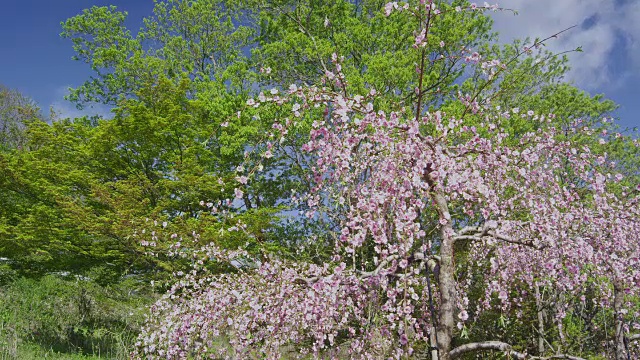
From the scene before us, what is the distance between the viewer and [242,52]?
19.5m

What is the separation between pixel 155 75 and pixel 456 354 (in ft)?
56.0

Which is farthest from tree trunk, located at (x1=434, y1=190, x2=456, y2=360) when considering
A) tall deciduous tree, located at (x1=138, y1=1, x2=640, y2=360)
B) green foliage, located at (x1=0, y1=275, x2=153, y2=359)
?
green foliage, located at (x1=0, y1=275, x2=153, y2=359)

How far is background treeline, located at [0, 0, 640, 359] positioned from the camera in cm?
1088

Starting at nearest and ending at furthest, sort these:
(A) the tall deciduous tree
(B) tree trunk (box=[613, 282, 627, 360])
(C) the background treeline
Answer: (A) the tall deciduous tree → (B) tree trunk (box=[613, 282, 627, 360]) → (C) the background treeline

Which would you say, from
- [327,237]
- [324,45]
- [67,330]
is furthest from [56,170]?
[324,45]

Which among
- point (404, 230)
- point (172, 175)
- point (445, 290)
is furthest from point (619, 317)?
point (172, 175)

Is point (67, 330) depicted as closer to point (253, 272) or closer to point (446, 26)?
point (253, 272)

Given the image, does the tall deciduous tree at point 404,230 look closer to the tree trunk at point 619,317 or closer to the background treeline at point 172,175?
the tree trunk at point 619,317

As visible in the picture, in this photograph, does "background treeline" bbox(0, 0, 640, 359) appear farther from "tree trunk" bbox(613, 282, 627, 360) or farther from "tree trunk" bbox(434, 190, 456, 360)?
"tree trunk" bbox(434, 190, 456, 360)

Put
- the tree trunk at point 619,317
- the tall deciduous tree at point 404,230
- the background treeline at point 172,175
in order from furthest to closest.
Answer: the background treeline at point 172,175, the tree trunk at point 619,317, the tall deciduous tree at point 404,230

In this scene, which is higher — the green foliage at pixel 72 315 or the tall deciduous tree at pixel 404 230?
the tall deciduous tree at pixel 404 230

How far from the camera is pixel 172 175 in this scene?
12.8 meters

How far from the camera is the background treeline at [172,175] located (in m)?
10.9

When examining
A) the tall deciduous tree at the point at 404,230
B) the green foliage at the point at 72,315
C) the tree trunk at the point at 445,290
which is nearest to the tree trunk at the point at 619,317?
the tall deciduous tree at the point at 404,230
